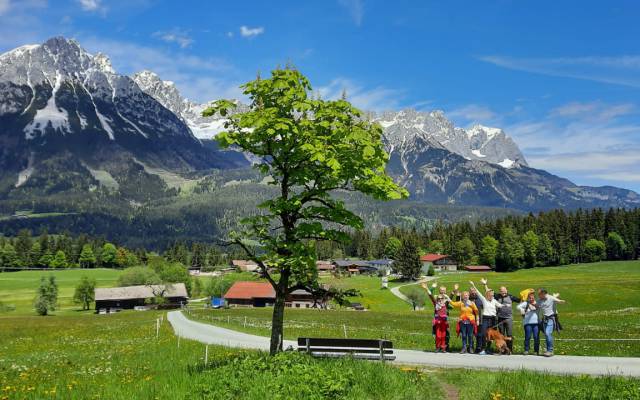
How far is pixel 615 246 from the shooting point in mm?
175125

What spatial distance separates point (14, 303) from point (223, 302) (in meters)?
50.9

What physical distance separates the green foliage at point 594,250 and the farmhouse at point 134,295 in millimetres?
138422

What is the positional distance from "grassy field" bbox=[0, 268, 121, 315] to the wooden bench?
108 meters

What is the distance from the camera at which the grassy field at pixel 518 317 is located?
26.7m

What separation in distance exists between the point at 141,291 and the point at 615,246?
15902 centimetres

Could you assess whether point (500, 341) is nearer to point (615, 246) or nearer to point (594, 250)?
point (594, 250)

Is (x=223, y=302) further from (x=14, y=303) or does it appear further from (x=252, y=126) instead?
(x=252, y=126)

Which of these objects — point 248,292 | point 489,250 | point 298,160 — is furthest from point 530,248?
point 298,160

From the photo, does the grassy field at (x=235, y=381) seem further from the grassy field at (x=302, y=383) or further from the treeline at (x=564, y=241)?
the treeline at (x=564, y=241)

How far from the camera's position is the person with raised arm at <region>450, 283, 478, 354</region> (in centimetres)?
2145

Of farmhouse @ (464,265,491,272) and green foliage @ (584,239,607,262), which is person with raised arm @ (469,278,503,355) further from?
green foliage @ (584,239,607,262)

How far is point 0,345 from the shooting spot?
35.4 meters

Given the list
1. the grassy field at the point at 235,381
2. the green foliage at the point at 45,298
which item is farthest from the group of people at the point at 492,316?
the green foliage at the point at 45,298

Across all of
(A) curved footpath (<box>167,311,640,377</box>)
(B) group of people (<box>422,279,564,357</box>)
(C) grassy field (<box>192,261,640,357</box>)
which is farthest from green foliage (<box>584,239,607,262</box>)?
(A) curved footpath (<box>167,311,640,377</box>)
